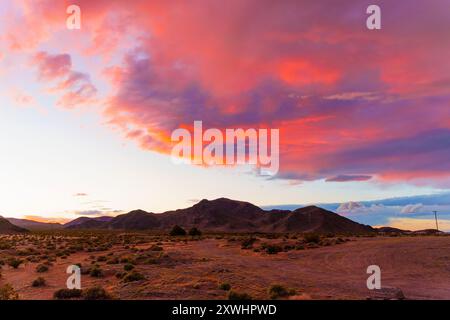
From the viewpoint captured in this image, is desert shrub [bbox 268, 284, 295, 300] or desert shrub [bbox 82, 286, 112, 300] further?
desert shrub [bbox 82, 286, 112, 300]

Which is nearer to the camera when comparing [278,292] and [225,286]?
[278,292]

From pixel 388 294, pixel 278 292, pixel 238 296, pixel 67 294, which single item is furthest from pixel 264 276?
pixel 67 294

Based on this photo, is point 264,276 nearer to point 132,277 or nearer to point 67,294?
point 132,277

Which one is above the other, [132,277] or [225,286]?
[225,286]

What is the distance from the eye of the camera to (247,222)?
19050 centimetres

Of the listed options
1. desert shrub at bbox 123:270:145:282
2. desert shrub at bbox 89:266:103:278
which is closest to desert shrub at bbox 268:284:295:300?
desert shrub at bbox 123:270:145:282

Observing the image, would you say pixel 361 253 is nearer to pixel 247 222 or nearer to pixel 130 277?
pixel 130 277

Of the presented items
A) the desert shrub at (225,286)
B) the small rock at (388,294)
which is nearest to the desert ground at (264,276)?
the desert shrub at (225,286)

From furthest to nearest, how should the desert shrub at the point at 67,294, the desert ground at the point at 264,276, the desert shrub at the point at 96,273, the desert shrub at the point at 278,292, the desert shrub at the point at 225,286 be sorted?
the desert shrub at the point at 96,273, the desert shrub at the point at 225,286, the desert shrub at the point at 67,294, the desert ground at the point at 264,276, the desert shrub at the point at 278,292

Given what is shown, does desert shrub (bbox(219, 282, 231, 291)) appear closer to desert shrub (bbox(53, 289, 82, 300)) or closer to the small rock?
the small rock

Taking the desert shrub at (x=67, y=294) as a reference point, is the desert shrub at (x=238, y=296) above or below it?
above

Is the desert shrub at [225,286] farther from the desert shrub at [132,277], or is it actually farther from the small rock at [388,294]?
the small rock at [388,294]

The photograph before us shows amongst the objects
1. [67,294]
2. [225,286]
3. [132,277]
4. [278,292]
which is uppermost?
[278,292]
